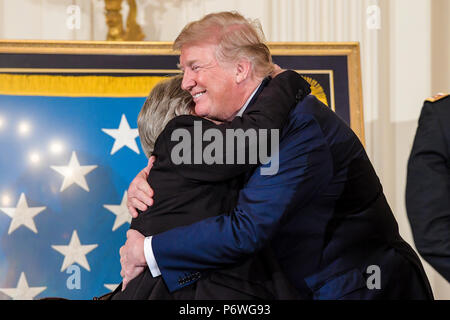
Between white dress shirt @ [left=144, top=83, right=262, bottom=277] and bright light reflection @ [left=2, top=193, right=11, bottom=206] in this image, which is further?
bright light reflection @ [left=2, top=193, right=11, bottom=206]

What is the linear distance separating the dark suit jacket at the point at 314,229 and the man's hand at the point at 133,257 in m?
0.06

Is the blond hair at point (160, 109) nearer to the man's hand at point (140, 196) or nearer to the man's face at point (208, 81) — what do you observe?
the man's face at point (208, 81)

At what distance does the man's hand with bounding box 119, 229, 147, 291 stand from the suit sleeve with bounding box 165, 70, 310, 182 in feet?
0.84

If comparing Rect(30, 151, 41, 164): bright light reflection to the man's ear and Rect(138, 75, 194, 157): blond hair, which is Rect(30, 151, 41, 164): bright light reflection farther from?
the man's ear

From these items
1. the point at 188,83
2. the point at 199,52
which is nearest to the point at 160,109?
the point at 188,83

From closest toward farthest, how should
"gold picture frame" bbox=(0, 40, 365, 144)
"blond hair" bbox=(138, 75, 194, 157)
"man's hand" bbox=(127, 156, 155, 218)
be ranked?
"man's hand" bbox=(127, 156, 155, 218) < "blond hair" bbox=(138, 75, 194, 157) < "gold picture frame" bbox=(0, 40, 365, 144)

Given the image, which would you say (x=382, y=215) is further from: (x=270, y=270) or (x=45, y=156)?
(x=45, y=156)

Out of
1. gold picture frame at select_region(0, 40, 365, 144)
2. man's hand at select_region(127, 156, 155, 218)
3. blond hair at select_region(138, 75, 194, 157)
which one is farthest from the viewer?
gold picture frame at select_region(0, 40, 365, 144)

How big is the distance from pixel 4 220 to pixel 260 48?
1737mm

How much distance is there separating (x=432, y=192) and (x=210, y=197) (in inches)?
28.7

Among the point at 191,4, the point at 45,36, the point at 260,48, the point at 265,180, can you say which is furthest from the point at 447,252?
the point at 45,36

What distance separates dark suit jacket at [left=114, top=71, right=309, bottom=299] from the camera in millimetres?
1775

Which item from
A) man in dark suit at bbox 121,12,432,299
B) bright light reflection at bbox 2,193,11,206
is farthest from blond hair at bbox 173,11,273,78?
bright light reflection at bbox 2,193,11,206

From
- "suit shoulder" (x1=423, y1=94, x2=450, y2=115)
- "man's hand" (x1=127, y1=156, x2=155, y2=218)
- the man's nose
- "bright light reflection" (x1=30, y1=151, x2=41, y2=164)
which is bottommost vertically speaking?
"man's hand" (x1=127, y1=156, x2=155, y2=218)
